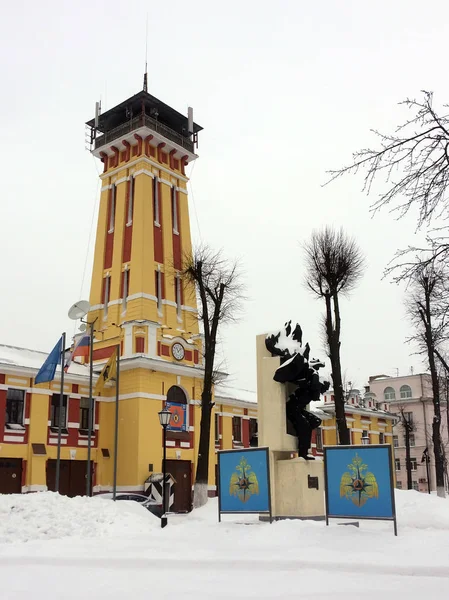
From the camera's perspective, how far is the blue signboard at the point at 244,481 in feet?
54.3

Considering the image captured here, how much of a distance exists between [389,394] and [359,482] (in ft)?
203

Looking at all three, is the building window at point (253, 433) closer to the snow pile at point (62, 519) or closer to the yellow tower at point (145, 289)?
the yellow tower at point (145, 289)

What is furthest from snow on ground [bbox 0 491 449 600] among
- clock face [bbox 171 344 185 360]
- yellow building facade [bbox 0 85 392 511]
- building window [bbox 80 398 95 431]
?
clock face [bbox 171 344 185 360]

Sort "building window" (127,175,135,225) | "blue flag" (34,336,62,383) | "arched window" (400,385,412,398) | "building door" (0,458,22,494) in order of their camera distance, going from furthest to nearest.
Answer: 1. "arched window" (400,385,412,398)
2. "building window" (127,175,135,225)
3. "building door" (0,458,22,494)
4. "blue flag" (34,336,62,383)

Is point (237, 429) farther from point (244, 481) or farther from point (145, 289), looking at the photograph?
point (244, 481)

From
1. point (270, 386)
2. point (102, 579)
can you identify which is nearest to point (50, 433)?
point (270, 386)

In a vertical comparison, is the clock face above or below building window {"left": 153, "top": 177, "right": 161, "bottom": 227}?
below

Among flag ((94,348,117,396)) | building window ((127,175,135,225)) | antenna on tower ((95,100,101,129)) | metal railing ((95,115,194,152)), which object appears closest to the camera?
flag ((94,348,117,396))

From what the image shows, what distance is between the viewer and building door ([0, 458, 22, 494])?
28.3m

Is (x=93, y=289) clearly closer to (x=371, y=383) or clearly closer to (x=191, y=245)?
(x=191, y=245)

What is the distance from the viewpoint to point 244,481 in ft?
55.6

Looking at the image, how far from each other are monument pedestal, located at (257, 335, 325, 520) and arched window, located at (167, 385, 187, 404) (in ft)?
51.5

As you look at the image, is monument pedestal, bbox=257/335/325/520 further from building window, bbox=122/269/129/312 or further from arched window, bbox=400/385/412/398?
arched window, bbox=400/385/412/398

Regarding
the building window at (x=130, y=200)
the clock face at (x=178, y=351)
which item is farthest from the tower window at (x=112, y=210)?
the clock face at (x=178, y=351)
